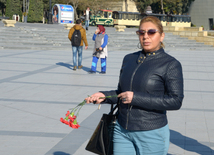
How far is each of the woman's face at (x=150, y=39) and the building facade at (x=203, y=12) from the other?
67.2m

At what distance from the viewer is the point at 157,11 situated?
202 feet

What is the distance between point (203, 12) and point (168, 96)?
6829 centimetres

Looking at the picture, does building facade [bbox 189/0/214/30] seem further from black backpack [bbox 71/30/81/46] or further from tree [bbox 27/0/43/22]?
black backpack [bbox 71/30/81/46]

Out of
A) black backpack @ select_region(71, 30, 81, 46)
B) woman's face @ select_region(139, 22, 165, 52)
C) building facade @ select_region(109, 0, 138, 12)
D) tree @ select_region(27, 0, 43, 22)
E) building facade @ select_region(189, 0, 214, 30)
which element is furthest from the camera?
building facade @ select_region(109, 0, 138, 12)

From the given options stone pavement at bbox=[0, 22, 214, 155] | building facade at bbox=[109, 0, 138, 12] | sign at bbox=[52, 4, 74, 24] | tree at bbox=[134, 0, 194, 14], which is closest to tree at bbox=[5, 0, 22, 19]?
sign at bbox=[52, 4, 74, 24]

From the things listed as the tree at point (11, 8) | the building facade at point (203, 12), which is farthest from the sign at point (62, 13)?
the building facade at point (203, 12)

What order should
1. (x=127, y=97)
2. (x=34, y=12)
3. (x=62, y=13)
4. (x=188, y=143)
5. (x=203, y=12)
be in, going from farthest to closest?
(x=203, y=12)
(x=34, y=12)
(x=62, y=13)
(x=188, y=143)
(x=127, y=97)

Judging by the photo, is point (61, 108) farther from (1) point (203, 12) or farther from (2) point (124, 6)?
(1) point (203, 12)

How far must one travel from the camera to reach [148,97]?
97.0 inches

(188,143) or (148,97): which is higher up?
(148,97)

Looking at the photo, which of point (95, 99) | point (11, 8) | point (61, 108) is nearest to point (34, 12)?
point (11, 8)

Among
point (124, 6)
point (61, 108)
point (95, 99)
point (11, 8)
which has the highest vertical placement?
point (124, 6)

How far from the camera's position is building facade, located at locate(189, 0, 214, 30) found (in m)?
66.1

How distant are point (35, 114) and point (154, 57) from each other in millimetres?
4331
